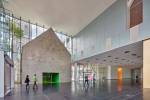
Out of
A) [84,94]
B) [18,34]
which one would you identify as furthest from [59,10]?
[84,94]

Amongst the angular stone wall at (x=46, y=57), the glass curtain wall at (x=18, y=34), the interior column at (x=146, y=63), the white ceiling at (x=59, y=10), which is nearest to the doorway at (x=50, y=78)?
the angular stone wall at (x=46, y=57)

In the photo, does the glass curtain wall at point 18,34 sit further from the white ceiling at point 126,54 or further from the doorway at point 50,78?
the white ceiling at point 126,54

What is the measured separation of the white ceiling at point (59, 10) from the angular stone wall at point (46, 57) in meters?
2.81

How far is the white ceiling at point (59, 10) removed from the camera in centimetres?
2416

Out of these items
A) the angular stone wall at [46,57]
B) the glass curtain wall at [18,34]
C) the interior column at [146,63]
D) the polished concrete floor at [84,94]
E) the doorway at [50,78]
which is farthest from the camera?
the doorway at [50,78]

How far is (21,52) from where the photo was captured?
31.6 m

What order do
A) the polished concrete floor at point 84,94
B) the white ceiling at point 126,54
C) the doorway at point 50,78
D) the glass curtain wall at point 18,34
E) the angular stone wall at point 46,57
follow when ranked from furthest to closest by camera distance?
the doorway at point 50,78 < the angular stone wall at point 46,57 < the glass curtain wall at point 18,34 < the white ceiling at point 126,54 < the polished concrete floor at point 84,94

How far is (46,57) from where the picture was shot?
34094 mm

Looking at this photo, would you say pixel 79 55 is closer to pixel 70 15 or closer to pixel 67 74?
pixel 67 74

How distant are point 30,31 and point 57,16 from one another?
6.05 metres

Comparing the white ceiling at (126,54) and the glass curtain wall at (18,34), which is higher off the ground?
the glass curtain wall at (18,34)

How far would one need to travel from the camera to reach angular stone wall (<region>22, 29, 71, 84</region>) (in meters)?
32.1

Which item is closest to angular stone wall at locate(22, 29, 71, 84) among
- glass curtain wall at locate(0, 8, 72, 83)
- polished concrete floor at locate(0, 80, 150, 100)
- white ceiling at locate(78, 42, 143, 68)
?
glass curtain wall at locate(0, 8, 72, 83)

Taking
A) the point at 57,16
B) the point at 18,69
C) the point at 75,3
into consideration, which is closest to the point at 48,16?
the point at 57,16
